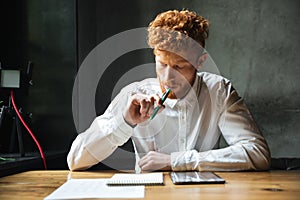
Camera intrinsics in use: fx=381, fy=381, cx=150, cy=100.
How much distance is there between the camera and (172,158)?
1.41m

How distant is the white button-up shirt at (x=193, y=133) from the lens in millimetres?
1435

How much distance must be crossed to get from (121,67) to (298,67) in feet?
3.78

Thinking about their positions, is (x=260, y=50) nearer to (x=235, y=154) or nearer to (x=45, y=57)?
(x=235, y=154)

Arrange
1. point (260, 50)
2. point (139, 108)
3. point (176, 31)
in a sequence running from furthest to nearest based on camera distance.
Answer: point (260, 50) → point (176, 31) → point (139, 108)

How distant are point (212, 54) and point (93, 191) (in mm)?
1693

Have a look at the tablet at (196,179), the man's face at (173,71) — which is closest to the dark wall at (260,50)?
the man's face at (173,71)

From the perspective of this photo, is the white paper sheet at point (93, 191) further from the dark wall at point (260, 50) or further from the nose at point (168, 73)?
the dark wall at point (260, 50)

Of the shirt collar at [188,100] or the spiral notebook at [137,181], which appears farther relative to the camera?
the shirt collar at [188,100]

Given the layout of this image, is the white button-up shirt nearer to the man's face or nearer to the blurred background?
the man's face

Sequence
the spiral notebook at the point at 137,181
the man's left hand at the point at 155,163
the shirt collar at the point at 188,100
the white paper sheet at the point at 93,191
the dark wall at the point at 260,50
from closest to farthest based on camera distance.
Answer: the white paper sheet at the point at 93,191, the spiral notebook at the point at 137,181, the man's left hand at the point at 155,163, the shirt collar at the point at 188,100, the dark wall at the point at 260,50

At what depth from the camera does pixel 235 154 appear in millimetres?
1446

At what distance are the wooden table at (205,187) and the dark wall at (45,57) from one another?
2.81 ft

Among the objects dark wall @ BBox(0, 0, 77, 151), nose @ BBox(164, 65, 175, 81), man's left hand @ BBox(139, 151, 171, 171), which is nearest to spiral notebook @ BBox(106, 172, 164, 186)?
man's left hand @ BBox(139, 151, 171, 171)

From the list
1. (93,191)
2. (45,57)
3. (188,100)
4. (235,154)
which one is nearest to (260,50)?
(188,100)
